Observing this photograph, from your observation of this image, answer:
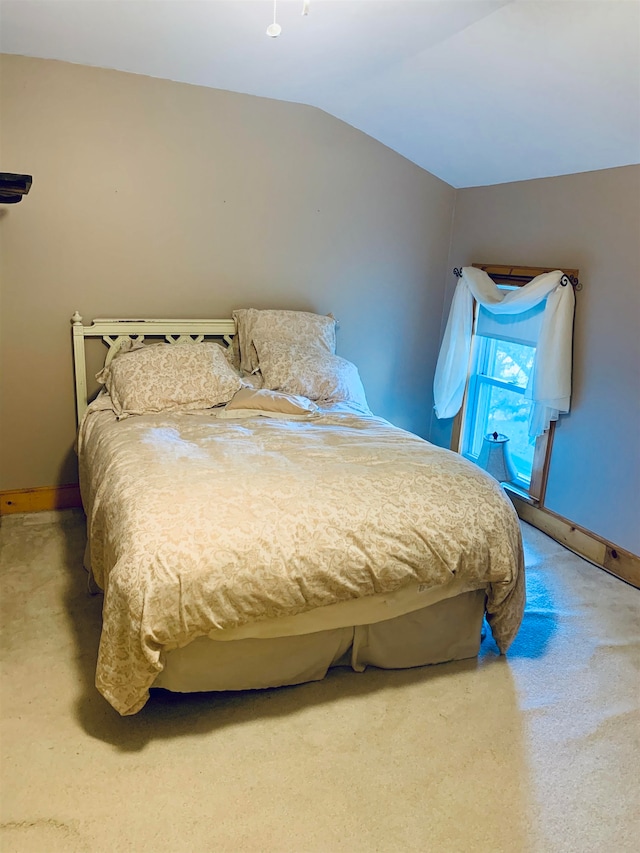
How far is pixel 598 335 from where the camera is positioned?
318 cm

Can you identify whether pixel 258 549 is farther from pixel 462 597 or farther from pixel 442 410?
pixel 442 410

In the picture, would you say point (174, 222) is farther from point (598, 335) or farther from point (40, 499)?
point (598, 335)

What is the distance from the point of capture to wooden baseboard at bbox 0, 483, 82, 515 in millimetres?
3543

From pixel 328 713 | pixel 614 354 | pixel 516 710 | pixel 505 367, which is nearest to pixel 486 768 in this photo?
pixel 516 710

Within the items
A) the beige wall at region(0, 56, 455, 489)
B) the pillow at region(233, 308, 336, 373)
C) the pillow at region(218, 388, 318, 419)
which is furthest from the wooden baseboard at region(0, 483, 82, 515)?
the pillow at region(233, 308, 336, 373)

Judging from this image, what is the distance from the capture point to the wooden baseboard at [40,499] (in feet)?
11.6

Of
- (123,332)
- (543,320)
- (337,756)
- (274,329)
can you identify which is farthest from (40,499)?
(543,320)

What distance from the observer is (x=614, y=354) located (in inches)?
122

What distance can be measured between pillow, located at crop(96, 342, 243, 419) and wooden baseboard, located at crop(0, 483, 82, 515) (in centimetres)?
71

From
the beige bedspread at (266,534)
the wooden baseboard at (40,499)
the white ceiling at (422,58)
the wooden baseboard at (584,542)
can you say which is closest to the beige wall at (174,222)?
the wooden baseboard at (40,499)

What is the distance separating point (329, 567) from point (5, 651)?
1299 millimetres

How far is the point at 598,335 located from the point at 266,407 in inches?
66.5

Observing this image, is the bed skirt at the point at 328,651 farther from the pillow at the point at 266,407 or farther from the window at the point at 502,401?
the window at the point at 502,401

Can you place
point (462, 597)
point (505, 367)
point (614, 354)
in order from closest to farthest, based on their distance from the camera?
1. point (462, 597)
2. point (614, 354)
3. point (505, 367)
